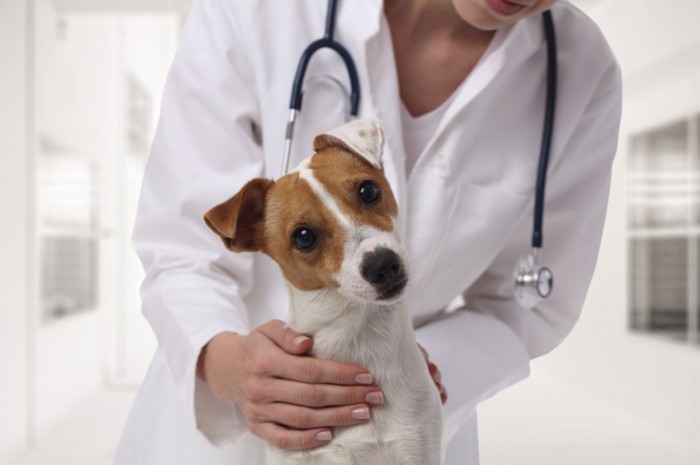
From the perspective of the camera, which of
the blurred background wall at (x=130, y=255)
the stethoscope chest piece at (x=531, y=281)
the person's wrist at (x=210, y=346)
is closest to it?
the person's wrist at (x=210, y=346)

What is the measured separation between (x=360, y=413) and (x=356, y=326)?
0.06 metres

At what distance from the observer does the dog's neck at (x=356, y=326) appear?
1.63 ft

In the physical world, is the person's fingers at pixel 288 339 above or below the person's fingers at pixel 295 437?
above

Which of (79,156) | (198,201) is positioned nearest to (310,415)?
(198,201)

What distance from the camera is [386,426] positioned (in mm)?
489

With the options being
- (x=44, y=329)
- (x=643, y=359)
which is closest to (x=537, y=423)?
(x=643, y=359)

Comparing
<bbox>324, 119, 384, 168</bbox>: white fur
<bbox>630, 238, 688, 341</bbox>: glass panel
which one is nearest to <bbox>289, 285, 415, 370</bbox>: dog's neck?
<bbox>324, 119, 384, 168</bbox>: white fur

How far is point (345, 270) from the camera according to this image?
17.3 inches

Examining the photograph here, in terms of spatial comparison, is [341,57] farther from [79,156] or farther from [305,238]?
[79,156]

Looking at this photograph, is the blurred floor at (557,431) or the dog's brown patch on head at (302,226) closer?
the dog's brown patch on head at (302,226)

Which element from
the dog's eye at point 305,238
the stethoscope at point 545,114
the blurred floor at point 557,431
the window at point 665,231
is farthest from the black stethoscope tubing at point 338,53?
the window at point 665,231

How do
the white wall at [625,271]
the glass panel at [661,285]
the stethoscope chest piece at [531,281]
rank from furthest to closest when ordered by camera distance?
the glass panel at [661,285] → the white wall at [625,271] → the stethoscope chest piece at [531,281]

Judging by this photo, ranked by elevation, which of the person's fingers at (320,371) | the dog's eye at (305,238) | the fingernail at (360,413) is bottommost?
the fingernail at (360,413)

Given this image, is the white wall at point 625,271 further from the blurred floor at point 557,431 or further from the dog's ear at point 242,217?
the dog's ear at point 242,217
